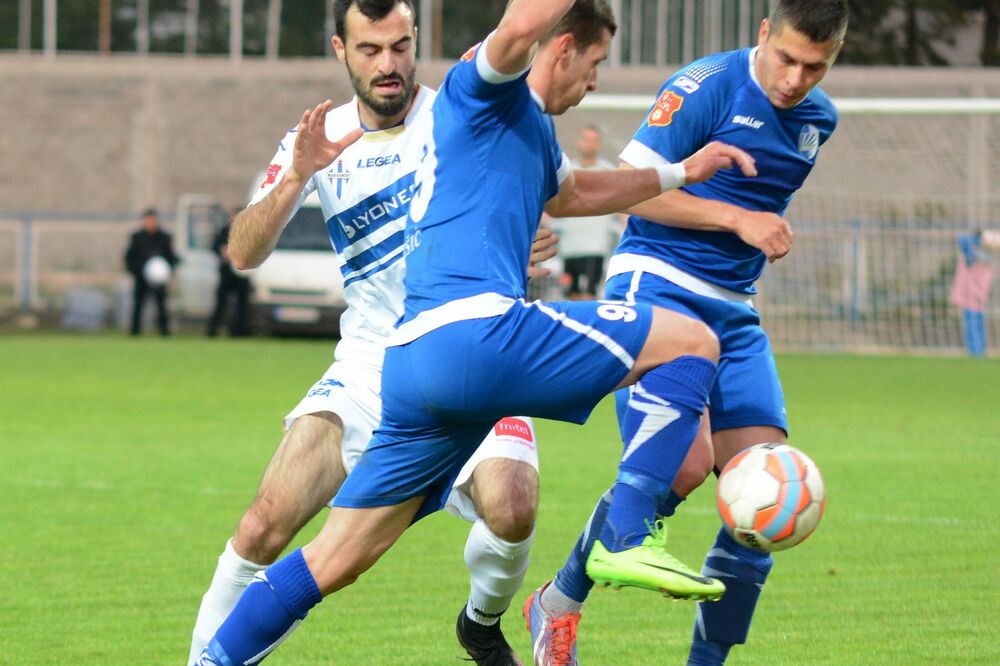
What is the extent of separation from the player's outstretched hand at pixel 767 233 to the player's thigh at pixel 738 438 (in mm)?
602

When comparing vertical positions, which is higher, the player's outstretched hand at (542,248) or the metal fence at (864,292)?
the player's outstretched hand at (542,248)

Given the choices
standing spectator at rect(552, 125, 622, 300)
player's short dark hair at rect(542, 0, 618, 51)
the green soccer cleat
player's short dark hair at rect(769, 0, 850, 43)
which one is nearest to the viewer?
the green soccer cleat

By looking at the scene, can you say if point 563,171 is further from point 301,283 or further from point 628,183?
point 301,283

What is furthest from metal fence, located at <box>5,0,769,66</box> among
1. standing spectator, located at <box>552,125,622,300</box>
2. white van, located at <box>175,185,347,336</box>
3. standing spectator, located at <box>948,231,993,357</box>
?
standing spectator, located at <box>552,125,622,300</box>

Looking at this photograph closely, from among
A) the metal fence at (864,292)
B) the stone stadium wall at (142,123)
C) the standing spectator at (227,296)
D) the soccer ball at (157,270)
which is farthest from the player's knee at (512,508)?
the stone stadium wall at (142,123)

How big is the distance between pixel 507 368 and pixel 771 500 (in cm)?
92

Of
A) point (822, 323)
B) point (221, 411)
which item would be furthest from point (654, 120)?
point (822, 323)

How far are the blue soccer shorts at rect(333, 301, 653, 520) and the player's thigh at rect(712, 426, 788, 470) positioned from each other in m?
0.92

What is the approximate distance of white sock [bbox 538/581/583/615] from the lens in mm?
5027

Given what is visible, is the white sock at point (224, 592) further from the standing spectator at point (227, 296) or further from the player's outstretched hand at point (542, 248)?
the standing spectator at point (227, 296)

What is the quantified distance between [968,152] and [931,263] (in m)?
3.13

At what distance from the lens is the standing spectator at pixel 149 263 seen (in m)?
25.4

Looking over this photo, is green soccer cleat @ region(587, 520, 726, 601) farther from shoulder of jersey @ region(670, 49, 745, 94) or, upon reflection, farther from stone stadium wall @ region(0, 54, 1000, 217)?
stone stadium wall @ region(0, 54, 1000, 217)

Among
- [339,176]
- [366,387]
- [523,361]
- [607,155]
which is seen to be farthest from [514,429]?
[607,155]
